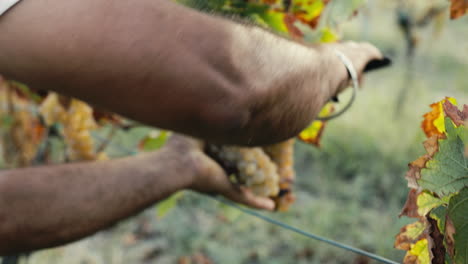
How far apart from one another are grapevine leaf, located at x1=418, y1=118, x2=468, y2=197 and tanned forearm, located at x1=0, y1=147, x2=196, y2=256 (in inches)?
25.3

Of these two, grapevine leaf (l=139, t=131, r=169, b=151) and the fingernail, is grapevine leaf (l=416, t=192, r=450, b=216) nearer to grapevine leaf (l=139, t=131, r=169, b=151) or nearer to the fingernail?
the fingernail

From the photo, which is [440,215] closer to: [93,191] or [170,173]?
[170,173]

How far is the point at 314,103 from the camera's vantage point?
2.61 ft

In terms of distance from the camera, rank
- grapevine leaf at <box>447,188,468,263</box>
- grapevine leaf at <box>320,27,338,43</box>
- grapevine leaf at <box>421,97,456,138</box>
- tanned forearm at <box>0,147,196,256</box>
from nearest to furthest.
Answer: grapevine leaf at <box>447,188,468,263</box> < grapevine leaf at <box>421,97,456,138</box> < tanned forearm at <box>0,147,196,256</box> < grapevine leaf at <box>320,27,338,43</box>

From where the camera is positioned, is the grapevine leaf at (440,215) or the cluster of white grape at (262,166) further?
the cluster of white grape at (262,166)

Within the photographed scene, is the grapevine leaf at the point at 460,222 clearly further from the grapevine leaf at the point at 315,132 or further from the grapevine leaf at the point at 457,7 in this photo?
the grapevine leaf at the point at 315,132

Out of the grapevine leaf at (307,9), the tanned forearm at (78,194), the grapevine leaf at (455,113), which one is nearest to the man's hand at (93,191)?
the tanned forearm at (78,194)

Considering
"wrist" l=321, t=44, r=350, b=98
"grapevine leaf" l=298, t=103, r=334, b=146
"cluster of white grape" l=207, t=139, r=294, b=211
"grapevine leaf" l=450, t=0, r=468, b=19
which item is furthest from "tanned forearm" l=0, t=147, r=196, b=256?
"grapevine leaf" l=450, t=0, r=468, b=19

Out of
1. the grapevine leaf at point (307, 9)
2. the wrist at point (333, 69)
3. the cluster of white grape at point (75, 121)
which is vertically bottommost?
the cluster of white grape at point (75, 121)

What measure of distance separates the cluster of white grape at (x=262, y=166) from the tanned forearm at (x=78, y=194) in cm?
10

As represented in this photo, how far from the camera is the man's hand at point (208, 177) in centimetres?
115

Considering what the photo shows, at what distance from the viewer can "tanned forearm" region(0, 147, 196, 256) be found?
3.38 feet

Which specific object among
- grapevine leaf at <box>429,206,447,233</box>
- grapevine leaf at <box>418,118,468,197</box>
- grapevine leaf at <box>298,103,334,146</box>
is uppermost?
grapevine leaf at <box>418,118,468,197</box>

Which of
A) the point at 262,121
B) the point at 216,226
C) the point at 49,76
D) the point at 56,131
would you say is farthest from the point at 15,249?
the point at 216,226
